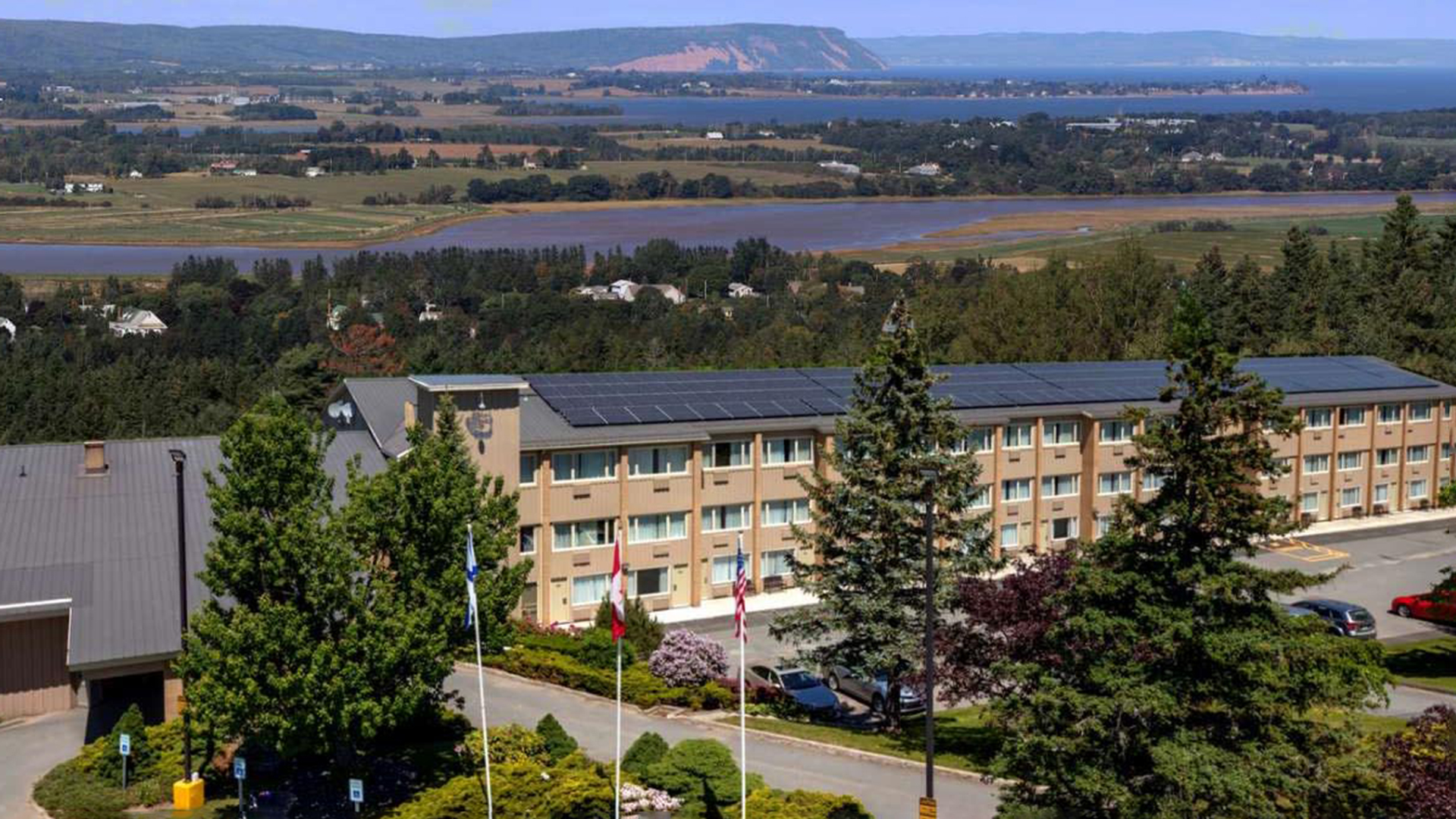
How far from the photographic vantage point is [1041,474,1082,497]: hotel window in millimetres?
59719

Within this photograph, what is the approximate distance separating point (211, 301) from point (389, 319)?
2219 centimetres

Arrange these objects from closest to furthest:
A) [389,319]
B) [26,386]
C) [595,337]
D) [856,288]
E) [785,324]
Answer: [26,386], [595,337], [785,324], [389,319], [856,288]

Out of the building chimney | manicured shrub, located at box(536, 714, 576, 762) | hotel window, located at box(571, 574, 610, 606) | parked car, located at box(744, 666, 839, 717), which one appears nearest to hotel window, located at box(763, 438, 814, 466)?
hotel window, located at box(571, 574, 610, 606)

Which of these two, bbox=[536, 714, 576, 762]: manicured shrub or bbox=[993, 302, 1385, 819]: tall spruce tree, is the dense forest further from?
bbox=[536, 714, 576, 762]: manicured shrub

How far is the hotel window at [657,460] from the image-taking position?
167ft

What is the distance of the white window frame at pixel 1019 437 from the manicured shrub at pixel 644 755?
28.9 m

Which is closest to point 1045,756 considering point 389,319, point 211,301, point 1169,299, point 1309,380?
point 1309,380

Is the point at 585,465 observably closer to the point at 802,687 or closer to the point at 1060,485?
the point at 802,687

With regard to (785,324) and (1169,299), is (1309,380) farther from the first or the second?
(785,324)

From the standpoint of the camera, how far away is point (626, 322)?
134 metres

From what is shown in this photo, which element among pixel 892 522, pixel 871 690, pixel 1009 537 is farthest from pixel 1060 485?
pixel 892 522

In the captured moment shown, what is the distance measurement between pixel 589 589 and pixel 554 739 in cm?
1820

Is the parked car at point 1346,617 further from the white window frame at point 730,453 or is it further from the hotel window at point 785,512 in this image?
the white window frame at point 730,453

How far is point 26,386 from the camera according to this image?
8725 cm
